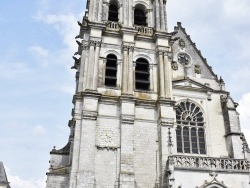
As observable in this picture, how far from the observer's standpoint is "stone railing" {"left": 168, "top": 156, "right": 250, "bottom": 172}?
16.2m

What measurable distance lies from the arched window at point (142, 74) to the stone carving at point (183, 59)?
8.63 feet

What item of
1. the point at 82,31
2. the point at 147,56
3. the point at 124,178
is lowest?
the point at 124,178

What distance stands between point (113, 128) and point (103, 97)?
72.5 inches

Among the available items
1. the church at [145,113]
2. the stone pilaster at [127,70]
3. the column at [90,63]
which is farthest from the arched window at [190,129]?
the column at [90,63]

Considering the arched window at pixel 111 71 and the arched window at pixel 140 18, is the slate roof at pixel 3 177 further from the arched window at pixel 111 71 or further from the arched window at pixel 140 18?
the arched window at pixel 140 18

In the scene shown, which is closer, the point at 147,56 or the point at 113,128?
the point at 113,128

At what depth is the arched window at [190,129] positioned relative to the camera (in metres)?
19.2

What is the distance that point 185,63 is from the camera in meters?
22.2

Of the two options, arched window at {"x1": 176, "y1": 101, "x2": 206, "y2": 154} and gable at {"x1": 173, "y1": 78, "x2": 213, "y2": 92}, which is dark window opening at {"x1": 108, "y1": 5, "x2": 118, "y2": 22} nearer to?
gable at {"x1": 173, "y1": 78, "x2": 213, "y2": 92}

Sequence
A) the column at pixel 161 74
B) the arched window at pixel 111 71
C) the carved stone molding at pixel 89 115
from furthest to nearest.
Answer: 1. the arched window at pixel 111 71
2. the column at pixel 161 74
3. the carved stone molding at pixel 89 115

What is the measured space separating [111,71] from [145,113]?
3360 millimetres

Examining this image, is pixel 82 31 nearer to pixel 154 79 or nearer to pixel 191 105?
pixel 154 79

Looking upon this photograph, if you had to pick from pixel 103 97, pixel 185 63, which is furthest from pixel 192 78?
pixel 103 97

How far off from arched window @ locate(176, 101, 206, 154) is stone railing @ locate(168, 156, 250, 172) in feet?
8.04
